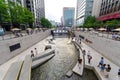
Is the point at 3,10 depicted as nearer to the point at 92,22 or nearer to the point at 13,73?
the point at 13,73

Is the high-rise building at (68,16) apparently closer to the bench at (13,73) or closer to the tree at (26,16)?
the tree at (26,16)

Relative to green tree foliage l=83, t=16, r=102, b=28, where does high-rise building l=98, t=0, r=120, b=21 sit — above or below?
Result: above

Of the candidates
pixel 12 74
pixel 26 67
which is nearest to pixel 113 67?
pixel 26 67

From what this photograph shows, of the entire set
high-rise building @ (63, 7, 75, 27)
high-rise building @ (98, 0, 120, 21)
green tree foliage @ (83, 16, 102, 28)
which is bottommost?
green tree foliage @ (83, 16, 102, 28)

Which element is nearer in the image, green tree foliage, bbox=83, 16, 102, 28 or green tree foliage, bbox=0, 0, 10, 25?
green tree foliage, bbox=0, 0, 10, 25

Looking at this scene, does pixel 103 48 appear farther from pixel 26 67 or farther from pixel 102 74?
pixel 26 67

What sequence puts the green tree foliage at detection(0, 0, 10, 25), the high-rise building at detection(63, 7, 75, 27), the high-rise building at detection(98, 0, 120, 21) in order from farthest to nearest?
the high-rise building at detection(63, 7, 75, 27), the high-rise building at detection(98, 0, 120, 21), the green tree foliage at detection(0, 0, 10, 25)

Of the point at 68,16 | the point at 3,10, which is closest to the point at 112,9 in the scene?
the point at 3,10

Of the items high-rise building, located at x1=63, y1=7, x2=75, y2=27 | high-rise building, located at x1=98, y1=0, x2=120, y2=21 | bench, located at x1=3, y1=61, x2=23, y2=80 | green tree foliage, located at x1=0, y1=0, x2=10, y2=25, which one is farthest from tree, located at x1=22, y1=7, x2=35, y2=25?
high-rise building, located at x1=63, y1=7, x2=75, y2=27

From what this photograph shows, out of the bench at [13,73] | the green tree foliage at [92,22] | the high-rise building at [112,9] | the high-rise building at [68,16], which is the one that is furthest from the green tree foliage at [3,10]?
the high-rise building at [68,16]

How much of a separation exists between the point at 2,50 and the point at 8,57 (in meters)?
1.91

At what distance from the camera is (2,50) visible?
14.3 m

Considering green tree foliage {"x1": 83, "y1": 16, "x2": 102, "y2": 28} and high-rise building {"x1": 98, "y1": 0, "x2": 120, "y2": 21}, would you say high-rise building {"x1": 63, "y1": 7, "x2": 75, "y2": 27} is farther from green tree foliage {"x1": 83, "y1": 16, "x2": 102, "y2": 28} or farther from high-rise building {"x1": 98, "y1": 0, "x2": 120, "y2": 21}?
high-rise building {"x1": 98, "y1": 0, "x2": 120, "y2": 21}

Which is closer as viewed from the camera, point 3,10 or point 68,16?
point 3,10
